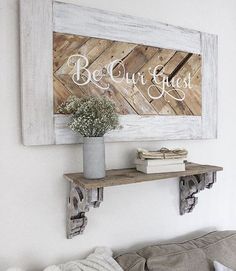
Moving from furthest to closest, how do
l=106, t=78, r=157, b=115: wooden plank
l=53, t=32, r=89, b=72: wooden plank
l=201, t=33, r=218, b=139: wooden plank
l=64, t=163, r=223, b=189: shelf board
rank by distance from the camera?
1. l=201, t=33, r=218, b=139: wooden plank
2. l=106, t=78, r=157, b=115: wooden plank
3. l=53, t=32, r=89, b=72: wooden plank
4. l=64, t=163, r=223, b=189: shelf board

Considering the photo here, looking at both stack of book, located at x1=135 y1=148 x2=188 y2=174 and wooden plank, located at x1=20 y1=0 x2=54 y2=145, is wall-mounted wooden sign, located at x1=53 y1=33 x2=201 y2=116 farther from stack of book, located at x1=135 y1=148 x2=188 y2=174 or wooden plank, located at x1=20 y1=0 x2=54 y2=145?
stack of book, located at x1=135 y1=148 x2=188 y2=174

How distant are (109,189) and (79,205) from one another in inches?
8.6

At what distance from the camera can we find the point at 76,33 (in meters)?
1.10

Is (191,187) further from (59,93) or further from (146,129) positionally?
(59,93)

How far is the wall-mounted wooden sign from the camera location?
109 cm

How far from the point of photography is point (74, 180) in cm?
102

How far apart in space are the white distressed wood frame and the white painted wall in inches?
2.0

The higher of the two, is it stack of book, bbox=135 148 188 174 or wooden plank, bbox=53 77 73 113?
wooden plank, bbox=53 77 73 113

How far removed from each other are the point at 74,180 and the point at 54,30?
0.62m

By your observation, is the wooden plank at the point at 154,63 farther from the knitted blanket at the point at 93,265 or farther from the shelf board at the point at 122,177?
the knitted blanket at the point at 93,265

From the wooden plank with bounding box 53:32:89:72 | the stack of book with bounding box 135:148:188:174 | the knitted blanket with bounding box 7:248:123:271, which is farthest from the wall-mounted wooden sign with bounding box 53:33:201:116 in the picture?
the knitted blanket with bounding box 7:248:123:271

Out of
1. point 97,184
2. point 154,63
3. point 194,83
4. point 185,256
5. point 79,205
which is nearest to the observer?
point 97,184

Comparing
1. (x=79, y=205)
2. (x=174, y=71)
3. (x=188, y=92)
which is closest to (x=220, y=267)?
(x=79, y=205)

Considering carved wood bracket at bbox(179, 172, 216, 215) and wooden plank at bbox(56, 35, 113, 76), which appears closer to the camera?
wooden plank at bbox(56, 35, 113, 76)
